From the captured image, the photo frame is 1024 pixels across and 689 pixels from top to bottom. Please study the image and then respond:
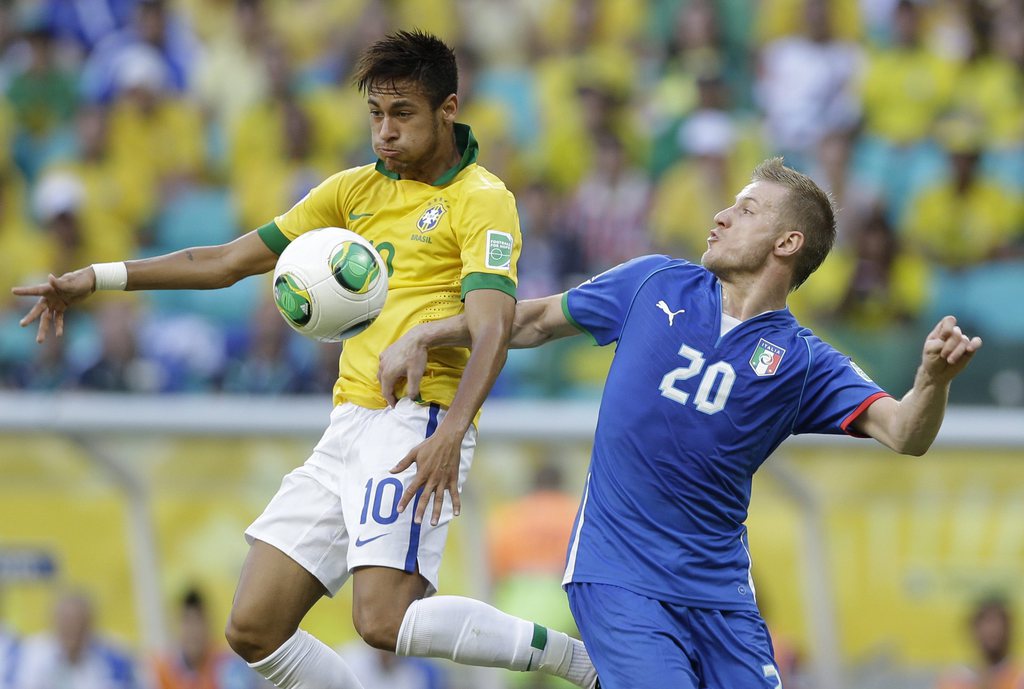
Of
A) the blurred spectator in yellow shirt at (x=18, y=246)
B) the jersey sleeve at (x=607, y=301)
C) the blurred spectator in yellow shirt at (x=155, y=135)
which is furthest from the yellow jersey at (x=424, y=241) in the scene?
the blurred spectator in yellow shirt at (x=155, y=135)

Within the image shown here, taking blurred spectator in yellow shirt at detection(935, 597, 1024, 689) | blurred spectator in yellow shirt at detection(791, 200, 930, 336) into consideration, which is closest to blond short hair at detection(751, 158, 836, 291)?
blurred spectator in yellow shirt at detection(935, 597, 1024, 689)

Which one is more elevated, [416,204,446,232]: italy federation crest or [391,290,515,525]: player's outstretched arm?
[416,204,446,232]: italy federation crest

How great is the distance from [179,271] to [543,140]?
280 inches

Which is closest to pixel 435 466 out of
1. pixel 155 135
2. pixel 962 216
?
pixel 962 216

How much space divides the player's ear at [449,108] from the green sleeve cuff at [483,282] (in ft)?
1.75

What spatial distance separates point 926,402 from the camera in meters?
4.20

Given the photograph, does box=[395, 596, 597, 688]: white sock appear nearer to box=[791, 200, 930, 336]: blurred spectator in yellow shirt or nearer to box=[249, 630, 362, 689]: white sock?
box=[249, 630, 362, 689]: white sock

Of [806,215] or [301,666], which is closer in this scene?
[806,215]

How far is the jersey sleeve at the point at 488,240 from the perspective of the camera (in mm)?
4582

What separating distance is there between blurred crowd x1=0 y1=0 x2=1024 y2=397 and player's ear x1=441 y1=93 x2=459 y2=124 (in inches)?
151

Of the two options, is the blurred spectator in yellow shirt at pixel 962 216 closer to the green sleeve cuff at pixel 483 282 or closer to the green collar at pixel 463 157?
the green collar at pixel 463 157

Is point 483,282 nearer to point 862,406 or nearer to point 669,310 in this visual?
point 669,310

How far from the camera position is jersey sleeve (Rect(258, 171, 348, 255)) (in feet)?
16.2

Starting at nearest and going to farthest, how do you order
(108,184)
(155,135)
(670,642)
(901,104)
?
(670,642) < (901,104) < (108,184) < (155,135)
